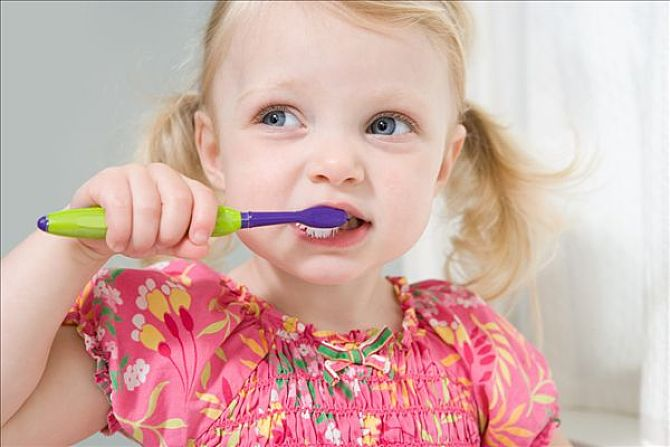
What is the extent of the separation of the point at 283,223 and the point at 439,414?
259 millimetres

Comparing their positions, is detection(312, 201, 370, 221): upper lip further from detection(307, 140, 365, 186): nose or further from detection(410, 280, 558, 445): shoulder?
detection(410, 280, 558, 445): shoulder

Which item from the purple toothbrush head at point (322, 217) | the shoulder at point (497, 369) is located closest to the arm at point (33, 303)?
the purple toothbrush head at point (322, 217)

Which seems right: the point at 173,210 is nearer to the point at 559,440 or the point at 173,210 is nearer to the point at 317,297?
the point at 317,297

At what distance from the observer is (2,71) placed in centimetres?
120

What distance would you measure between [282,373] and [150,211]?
0.23 meters

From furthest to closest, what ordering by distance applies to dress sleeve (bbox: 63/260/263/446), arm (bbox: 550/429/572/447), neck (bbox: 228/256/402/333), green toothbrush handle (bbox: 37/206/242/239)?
arm (bbox: 550/429/572/447) → neck (bbox: 228/256/402/333) → dress sleeve (bbox: 63/260/263/446) → green toothbrush handle (bbox: 37/206/242/239)

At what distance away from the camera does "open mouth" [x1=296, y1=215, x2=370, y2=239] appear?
89cm

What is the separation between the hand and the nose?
11 cm

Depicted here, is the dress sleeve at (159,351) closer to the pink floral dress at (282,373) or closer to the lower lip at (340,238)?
the pink floral dress at (282,373)

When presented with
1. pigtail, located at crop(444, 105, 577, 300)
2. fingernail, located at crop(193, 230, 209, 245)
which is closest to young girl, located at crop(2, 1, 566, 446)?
fingernail, located at crop(193, 230, 209, 245)

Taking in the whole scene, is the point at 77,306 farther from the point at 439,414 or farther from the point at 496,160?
the point at 496,160

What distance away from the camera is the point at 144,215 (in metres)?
0.76

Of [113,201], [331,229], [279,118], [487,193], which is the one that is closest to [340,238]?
[331,229]

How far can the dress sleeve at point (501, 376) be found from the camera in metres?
1.03
